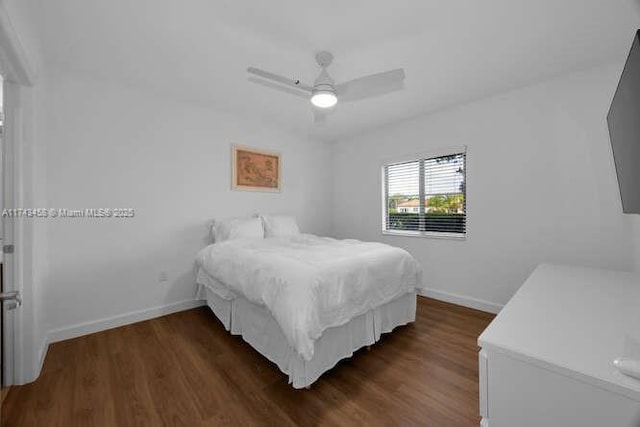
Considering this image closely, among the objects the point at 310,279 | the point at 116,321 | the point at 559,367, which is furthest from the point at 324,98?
the point at 116,321

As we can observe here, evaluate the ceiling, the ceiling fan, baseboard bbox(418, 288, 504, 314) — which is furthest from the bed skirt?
the ceiling

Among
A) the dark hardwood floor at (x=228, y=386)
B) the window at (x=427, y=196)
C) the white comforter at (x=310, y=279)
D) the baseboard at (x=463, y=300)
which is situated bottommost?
the dark hardwood floor at (x=228, y=386)

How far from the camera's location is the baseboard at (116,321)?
2.22 m

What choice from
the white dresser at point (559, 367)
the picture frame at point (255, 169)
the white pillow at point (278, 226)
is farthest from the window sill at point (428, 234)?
the white dresser at point (559, 367)

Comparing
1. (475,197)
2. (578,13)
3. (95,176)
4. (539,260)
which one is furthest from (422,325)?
(95,176)

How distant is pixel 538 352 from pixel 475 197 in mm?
2486

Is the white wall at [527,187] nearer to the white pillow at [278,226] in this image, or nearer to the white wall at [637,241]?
the white wall at [637,241]

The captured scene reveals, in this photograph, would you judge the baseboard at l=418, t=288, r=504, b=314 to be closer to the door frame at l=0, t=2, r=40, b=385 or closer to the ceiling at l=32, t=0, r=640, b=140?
the ceiling at l=32, t=0, r=640, b=140

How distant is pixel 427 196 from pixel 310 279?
7.95ft

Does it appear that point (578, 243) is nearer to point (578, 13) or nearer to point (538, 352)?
point (578, 13)

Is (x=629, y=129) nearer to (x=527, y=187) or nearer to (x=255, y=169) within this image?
(x=527, y=187)

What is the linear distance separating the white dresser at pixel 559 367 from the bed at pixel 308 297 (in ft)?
3.05

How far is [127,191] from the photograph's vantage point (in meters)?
2.56

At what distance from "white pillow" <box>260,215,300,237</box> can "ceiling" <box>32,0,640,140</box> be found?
5.09ft
